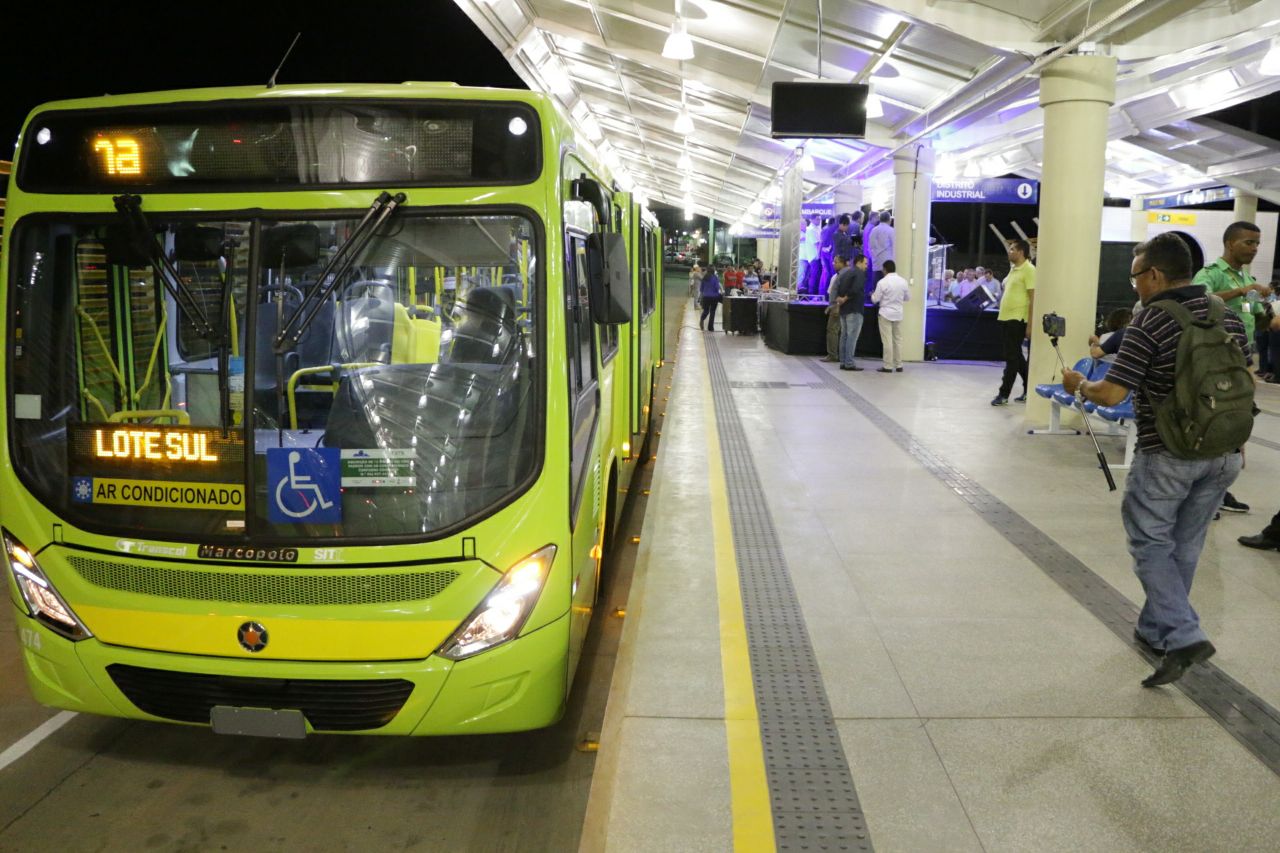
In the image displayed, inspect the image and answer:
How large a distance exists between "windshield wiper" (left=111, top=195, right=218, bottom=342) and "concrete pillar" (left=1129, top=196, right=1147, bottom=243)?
73.2ft

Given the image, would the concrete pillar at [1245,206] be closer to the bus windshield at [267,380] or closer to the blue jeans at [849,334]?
the blue jeans at [849,334]

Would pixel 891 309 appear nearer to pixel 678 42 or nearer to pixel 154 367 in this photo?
pixel 678 42

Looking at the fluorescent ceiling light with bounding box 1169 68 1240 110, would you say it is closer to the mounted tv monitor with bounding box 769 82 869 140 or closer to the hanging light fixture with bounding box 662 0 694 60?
the mounted tv monitor with bounding box 769 82 869 140

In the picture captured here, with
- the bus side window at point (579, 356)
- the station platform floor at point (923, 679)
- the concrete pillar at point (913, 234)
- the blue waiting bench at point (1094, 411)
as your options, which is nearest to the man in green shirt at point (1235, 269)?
the blue waiting bench at point (1094, 411)

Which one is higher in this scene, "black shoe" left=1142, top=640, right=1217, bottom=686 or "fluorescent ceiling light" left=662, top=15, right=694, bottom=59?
"fluorescent ceiling light" left=662, top=15, right=694, bottom=59

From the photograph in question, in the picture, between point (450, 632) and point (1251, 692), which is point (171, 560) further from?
point (1251, 692)

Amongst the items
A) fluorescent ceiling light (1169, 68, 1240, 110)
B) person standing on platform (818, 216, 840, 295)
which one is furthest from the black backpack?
person standing on platform (818, 216, 840, 295)

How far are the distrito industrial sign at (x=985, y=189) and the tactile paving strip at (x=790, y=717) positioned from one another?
15018 mm

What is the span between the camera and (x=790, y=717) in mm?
4148

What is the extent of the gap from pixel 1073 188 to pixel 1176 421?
7258mm

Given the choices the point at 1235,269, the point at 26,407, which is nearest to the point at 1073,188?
the point at 1235,269

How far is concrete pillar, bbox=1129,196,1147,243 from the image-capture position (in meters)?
22.6

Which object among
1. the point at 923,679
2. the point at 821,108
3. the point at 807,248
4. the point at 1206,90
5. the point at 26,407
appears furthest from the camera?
the point at 807,248

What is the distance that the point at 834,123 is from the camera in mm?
13836
